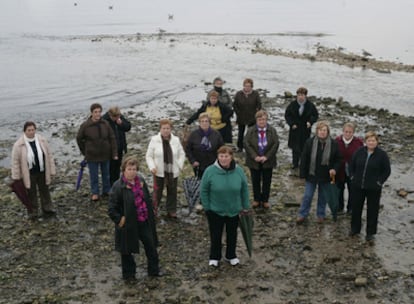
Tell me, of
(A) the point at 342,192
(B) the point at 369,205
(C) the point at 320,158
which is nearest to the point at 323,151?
(C) the point at 320,158

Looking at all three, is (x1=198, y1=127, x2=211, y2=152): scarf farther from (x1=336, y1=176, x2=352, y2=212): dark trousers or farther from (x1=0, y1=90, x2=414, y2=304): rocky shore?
(x1=336, y1=176, x2=352, y2=212): dark trousers

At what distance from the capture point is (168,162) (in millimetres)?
9734

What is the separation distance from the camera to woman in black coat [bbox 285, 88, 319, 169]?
490 inches

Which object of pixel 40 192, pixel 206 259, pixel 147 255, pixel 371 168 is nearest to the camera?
pixel 147 255

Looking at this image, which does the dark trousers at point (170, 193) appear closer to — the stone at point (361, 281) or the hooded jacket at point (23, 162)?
the hooded jacket at point (23, 162)

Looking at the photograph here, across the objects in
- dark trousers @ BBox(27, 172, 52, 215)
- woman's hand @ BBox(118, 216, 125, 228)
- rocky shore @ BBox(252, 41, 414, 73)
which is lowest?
dark trousers @ BBox(27, 172, 52, 215)

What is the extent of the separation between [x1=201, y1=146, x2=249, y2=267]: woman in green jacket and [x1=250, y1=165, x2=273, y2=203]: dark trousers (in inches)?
99.3

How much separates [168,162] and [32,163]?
2755mm

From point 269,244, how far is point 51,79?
28.3 m

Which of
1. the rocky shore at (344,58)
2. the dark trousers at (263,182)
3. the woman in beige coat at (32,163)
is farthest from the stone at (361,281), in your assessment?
the rocky shore at (344,58)

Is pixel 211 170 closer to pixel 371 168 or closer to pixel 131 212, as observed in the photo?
pixel 131 212

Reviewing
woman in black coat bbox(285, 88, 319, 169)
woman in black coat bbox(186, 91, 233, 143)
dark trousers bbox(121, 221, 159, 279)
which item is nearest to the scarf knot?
woman in black coat bbox(186, 91, 233, 143)

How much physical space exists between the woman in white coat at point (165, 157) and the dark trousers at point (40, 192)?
2.36 m

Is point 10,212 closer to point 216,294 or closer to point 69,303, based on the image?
point 69,303
